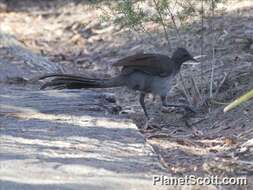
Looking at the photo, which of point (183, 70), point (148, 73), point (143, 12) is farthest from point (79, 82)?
point (183, 70)

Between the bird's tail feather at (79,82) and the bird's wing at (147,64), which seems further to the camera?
the bird's tail feather at (79,82)

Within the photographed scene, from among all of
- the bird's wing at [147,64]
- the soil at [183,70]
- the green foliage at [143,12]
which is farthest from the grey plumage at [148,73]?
the green foliage at [143,12]

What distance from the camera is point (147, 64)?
7.77 m

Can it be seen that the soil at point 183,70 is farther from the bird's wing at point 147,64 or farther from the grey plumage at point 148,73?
the bird's wing at point 147,64

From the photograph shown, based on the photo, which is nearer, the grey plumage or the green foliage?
the grey plumage

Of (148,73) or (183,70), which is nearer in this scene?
(148,73)

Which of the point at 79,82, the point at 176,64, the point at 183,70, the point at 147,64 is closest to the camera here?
the point at 147,64

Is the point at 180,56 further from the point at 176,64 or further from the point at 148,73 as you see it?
the point at 148,73

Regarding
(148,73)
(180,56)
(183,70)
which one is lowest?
(183,70)

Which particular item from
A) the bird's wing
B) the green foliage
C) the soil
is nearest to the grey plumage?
the bird's wing

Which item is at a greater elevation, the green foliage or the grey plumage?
the green foliage

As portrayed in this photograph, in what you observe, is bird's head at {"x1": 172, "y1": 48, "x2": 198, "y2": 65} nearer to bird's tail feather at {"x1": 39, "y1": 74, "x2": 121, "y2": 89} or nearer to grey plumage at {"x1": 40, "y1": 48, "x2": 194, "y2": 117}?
grey plumage at {"x1": 40, "y1": 48, "x2": 194, "y2": 117}

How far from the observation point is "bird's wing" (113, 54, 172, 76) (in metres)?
7.73

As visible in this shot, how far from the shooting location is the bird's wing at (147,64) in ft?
25.4
